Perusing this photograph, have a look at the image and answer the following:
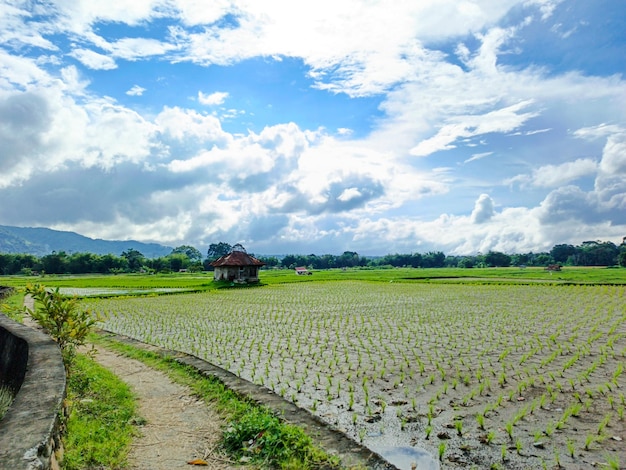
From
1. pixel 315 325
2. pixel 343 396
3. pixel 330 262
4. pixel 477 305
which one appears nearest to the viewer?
pixel 343 396

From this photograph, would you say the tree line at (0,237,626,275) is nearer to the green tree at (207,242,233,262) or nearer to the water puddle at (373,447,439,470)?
the green tree at (207,242,233,262)

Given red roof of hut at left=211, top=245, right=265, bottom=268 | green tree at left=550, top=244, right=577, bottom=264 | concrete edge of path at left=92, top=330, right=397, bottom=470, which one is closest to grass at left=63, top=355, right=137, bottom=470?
concrete edge of path at left=92, top=330, right=397, bottom=470

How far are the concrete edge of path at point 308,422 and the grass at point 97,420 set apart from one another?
4.65 ft

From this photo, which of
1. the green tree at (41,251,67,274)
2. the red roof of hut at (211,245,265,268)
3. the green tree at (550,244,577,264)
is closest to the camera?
the red roof of hut at (211,245,265,268)

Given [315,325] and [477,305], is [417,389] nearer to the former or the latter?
[315,325]

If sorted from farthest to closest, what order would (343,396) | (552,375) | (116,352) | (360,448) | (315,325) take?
(315,325), (116,352), (552,375), (343,396), (360,448)

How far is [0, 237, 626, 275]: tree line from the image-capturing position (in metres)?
81.4

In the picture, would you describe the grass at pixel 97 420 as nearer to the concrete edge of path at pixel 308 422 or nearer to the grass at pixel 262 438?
the grass at pixel 262 438

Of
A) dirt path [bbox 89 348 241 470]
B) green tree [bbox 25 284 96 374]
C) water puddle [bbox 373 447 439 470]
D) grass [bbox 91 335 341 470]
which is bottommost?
water puddle [bbox 373 447 439 470]

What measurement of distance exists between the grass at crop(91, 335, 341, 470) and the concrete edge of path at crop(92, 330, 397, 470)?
12 cm

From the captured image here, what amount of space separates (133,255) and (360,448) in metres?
108

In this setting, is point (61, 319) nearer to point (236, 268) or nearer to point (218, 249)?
point (236, 268)

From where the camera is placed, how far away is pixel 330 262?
452ft

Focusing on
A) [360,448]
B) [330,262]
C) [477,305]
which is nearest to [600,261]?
[330,262]
